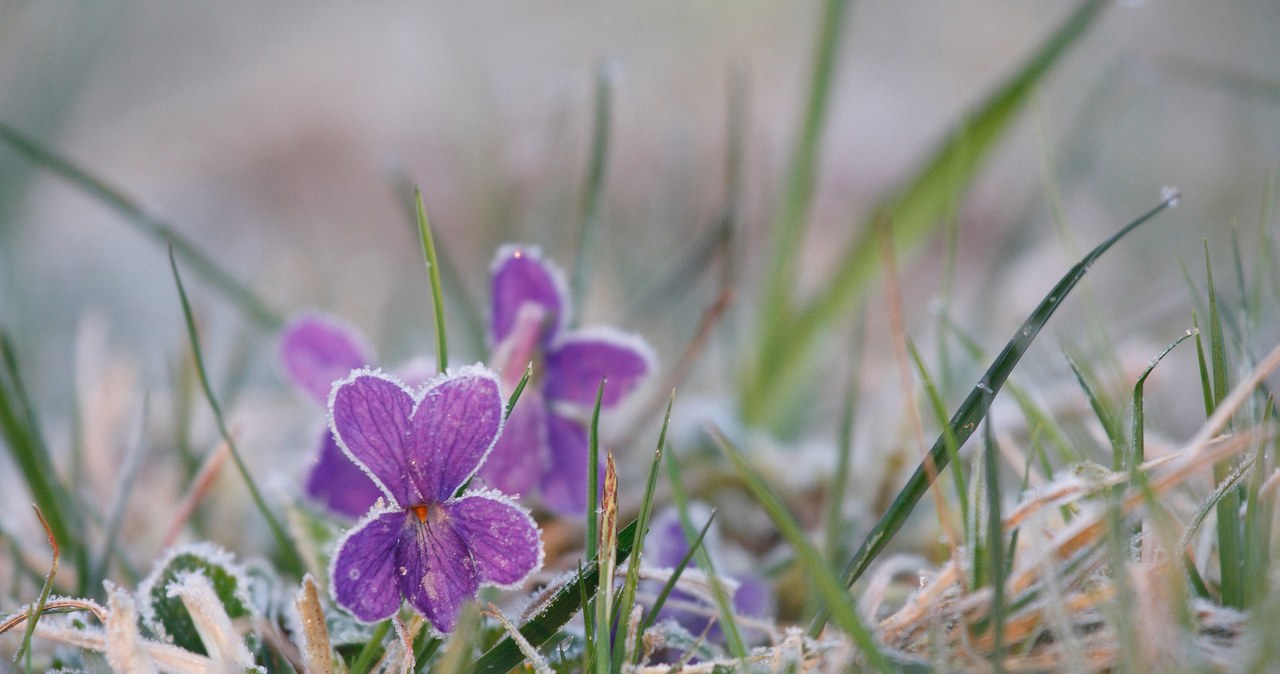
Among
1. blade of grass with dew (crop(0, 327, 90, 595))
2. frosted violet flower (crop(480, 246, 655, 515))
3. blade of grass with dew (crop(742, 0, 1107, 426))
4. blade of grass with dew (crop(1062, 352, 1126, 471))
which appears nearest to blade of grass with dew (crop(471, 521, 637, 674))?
frosted violet flower (crop(480, 246, 655, 515))

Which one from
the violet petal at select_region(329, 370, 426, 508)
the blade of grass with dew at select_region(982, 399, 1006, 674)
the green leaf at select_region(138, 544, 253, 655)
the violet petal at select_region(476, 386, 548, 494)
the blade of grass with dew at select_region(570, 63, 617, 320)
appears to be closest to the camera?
the blade of grass with dew at select_region(982, 399, 1006, 674)

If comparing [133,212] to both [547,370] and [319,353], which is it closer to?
[319,353]

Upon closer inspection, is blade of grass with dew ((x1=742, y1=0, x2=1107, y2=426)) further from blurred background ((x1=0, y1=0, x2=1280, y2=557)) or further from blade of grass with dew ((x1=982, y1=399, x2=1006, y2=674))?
blade of grass with dew ((x1=982, y1=399, x2=1006, y2=674))

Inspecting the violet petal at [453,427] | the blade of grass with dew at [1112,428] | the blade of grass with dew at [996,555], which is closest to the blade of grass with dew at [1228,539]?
the blade of grass with dew at [1112,428]

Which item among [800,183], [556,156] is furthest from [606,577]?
[556,156]

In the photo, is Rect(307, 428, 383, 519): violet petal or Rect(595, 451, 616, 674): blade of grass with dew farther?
Rect(307, 428, 383, 519): violet petal

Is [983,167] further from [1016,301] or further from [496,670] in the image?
[496,670]
